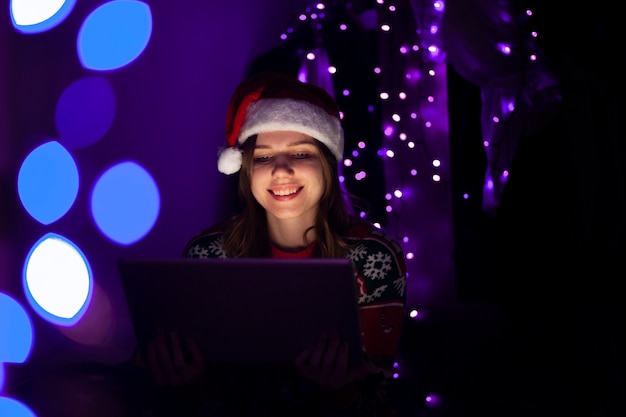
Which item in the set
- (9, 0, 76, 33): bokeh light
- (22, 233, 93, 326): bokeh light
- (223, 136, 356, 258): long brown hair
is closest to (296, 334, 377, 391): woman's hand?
(223, 136, 356, 258): long brown hair

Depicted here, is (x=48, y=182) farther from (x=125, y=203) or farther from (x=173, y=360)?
(x=173, y=360)

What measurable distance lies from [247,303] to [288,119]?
24.5 inches

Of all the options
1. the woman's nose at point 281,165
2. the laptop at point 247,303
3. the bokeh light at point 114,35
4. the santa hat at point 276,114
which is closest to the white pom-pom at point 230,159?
the santa hat at point 276,114

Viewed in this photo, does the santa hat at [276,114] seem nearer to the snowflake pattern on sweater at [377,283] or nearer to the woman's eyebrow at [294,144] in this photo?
the woman's eyebrow at [294,144]

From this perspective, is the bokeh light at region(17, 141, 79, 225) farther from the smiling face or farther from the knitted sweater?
the smiling face

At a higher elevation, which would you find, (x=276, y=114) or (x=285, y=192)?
(x=276, y=114)

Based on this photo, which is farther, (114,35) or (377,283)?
(114,35)

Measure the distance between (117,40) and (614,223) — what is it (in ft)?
6.73

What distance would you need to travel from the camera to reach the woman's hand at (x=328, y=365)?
1288mm

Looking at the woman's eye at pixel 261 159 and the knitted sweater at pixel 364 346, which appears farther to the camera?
the woman's eye at pixel 261 159

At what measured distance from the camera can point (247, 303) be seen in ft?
4.10

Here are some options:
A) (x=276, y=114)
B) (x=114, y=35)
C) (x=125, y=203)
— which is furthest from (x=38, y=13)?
(x=276, y=114)

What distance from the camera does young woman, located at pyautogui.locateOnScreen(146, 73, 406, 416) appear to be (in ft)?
4.68

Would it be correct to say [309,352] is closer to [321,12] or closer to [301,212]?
[301,212]
